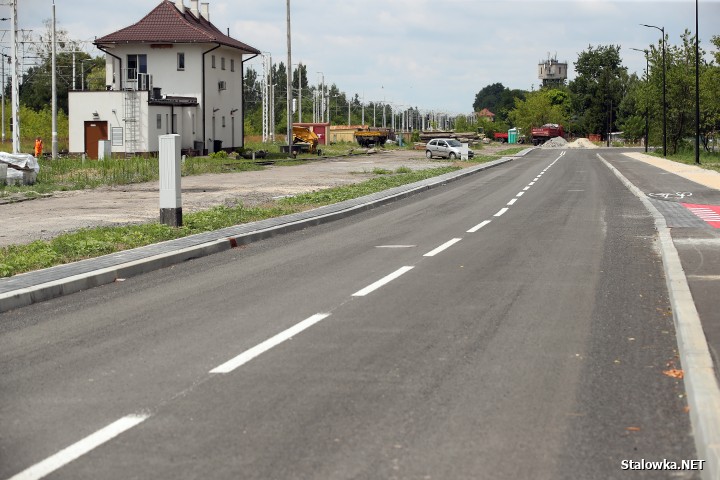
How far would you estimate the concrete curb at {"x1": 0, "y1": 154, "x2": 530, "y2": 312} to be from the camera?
33.7 feet

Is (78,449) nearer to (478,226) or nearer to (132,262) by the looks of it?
(132,262)

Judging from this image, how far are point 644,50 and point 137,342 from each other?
242 feet

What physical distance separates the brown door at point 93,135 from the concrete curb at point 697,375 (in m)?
50.6

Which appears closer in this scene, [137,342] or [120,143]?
[137,342]

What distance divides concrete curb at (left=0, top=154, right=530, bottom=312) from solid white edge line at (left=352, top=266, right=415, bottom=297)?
3209 mm

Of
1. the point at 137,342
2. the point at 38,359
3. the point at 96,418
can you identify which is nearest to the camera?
the point at 96,418

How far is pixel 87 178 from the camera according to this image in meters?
33.6

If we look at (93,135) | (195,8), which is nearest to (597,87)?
(195,8)

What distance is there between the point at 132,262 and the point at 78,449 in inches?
292

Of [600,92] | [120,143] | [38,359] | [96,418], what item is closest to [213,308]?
[38,359]

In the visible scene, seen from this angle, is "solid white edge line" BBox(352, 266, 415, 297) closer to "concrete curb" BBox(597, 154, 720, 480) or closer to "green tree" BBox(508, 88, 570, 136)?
"concrete curb" BBox(597, 154, 720, 480)

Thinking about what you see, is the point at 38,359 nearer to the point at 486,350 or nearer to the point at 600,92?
the point at 486,350

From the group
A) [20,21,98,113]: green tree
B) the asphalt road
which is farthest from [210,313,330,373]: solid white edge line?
[20,21,98,113]: green tree

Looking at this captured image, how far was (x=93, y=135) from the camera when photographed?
2280 inches
